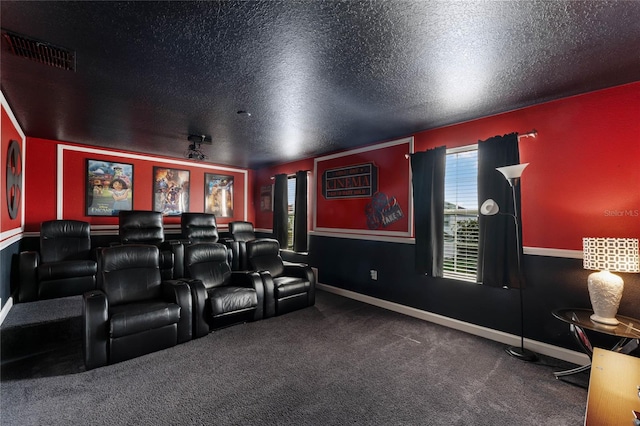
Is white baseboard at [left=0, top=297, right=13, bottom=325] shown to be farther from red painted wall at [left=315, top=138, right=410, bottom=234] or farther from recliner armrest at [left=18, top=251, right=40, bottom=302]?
red painted wall at [left=315, top=138, right=410, bottom=234]

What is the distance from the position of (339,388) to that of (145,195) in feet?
17.8

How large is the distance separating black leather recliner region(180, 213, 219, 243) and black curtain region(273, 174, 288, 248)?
1.29 metres

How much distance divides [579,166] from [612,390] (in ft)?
6.81

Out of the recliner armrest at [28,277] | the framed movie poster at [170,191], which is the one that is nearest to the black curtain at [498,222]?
the framed movie poster at [170,191]

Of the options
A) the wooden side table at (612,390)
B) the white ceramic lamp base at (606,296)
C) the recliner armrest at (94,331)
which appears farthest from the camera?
the recliner armrest at (94,331)

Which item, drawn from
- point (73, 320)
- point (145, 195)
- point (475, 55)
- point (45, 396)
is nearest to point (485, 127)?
point (475, 55)

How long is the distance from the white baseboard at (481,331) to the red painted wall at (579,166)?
38.5 inches

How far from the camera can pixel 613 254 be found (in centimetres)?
212

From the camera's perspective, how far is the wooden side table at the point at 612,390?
1.17 metres

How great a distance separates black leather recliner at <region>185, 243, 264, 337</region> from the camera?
120 inches

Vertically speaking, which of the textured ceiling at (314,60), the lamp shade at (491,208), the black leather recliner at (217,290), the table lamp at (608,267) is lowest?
the black leather recliner at (217,290)

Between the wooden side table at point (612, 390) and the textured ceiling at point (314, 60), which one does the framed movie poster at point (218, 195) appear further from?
the wooden side table at point (612, 390)

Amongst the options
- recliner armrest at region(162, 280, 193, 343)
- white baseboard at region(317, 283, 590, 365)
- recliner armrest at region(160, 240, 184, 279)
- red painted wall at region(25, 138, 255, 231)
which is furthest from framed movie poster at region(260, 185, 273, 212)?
recliner armrest at region(162, 280, 193, 343)

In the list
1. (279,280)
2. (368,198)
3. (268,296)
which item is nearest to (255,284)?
(268,296)
